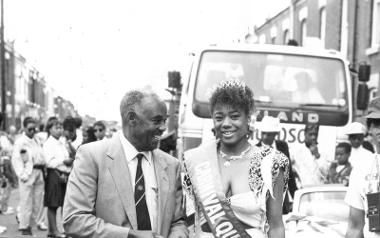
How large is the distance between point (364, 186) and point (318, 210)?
2.50 m

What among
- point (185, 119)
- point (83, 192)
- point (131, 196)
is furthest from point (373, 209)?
point (185, 119)

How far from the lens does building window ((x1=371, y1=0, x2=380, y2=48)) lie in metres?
18.5

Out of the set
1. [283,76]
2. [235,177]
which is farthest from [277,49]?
[235,177]

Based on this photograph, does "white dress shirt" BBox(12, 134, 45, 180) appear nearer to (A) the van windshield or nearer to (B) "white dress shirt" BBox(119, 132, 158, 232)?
(A) the van windshield

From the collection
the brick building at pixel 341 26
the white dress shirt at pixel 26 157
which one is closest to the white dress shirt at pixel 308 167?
the white dress shirt at pixel 26 157

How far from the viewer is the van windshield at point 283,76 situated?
31.1 ft

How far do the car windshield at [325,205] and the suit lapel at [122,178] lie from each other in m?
3.24

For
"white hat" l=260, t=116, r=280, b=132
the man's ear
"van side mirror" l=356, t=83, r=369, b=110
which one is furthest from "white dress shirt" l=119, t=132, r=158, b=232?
"van side mirror" l=356, t=83, r=369, b=110

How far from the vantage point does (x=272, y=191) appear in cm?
302

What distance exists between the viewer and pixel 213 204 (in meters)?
2.95

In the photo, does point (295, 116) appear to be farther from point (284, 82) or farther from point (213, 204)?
point (213, 204)

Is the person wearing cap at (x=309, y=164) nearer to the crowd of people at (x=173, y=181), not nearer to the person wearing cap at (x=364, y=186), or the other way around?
the person wearing cap at (x=364, y=186)

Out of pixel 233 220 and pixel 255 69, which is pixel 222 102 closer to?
pixel 233 220

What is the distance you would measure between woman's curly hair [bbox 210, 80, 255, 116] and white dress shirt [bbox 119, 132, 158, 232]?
45cm
